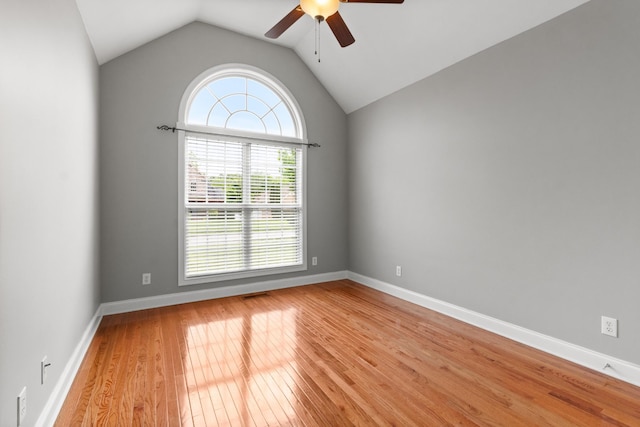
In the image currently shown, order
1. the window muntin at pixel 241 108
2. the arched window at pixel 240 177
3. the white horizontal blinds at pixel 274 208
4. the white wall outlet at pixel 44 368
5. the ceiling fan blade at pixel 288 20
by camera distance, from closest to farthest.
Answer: the white wall outlet at pixel 44 368, the ceiling fan blade at pixel 288 20, the arched window at pixel 240 177, the window muntin at pixel 241 108, the white horizontal blinds at pixel 274 208

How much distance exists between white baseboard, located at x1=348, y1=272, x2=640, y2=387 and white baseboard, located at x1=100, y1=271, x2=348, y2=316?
1403mm

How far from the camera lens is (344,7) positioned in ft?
10.8

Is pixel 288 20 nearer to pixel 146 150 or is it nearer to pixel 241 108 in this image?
pixel 241 108

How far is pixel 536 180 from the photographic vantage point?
8.32 feet

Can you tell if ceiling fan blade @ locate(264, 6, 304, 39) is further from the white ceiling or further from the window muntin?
the window muntin

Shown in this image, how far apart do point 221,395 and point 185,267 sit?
212 centimetres

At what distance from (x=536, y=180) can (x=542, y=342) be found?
1341mm

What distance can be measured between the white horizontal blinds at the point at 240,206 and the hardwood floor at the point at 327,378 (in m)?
0.97

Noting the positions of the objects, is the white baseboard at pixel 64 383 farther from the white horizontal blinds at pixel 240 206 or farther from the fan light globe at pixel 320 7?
the fan light globe at pixel 320 7

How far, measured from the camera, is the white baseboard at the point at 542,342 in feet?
6.78

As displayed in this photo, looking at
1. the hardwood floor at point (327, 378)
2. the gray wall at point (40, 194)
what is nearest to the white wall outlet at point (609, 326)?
the hardwood floor at point (327, 378)

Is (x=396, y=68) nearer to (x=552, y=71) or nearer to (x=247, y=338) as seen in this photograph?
(x=552, y=71)

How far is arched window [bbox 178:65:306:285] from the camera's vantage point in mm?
3748

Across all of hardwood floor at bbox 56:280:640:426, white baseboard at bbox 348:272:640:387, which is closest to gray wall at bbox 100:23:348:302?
hardwood floor at bbox 56:280:640:426
